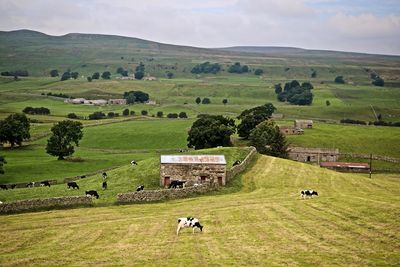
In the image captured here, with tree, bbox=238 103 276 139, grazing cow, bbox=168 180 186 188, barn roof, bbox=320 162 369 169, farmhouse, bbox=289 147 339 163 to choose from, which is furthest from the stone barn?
tree, bbox=238 103 276 139

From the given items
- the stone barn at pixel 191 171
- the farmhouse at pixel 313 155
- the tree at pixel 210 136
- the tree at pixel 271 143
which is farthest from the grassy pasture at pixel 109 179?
the farmhouse at pixel 313 155

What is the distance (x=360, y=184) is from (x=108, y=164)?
38.8m

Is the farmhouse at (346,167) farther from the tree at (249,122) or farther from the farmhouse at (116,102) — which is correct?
the farmhouse at (116,102)

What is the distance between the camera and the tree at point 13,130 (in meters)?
92.1

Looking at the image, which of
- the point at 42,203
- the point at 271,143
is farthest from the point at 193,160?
the point at 271,143

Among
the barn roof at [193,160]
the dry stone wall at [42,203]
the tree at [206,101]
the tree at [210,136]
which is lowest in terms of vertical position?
the tree at [206,101]

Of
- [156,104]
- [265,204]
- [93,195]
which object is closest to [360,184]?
[265,204]

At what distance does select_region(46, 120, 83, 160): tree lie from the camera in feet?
270

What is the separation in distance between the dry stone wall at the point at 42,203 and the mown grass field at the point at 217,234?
144cm

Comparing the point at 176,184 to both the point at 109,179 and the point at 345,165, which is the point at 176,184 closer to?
the point at 109,179

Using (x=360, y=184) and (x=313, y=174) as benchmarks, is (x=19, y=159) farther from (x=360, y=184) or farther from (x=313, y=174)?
(x=360, y=184)

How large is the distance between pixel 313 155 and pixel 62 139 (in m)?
45.5

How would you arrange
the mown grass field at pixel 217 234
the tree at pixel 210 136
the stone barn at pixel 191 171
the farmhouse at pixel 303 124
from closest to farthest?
1. the mown grass field at pixel 217 234
2. the stone barn at pixel 191 171
3. the tree at pixel 210 136
4. the farmhouse at pixel 303 124

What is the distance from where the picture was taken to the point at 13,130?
92750 mm
